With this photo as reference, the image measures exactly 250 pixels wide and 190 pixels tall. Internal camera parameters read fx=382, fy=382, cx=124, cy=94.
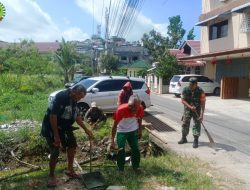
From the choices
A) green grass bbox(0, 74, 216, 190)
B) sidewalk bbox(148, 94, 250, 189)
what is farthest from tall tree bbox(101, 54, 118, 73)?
green grass bbox(0, 74, 216, 190)

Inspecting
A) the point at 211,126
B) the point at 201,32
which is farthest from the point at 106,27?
the point at 211,126

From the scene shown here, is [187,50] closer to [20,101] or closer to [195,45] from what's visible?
[195,45]

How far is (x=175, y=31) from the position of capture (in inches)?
2808

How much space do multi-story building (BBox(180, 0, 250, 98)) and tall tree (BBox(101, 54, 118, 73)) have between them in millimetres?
24771

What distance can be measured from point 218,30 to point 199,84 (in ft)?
17.6

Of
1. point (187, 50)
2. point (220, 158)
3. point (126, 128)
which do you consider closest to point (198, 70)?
point (187, 50)

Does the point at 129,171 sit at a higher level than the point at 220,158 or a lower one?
higher

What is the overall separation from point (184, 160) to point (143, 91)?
8211mm

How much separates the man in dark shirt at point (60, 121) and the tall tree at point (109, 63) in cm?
4986

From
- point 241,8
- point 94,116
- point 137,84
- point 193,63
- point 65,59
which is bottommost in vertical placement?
point 94,116

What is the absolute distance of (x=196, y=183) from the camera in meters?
6.67

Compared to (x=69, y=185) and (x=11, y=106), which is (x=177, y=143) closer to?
(x=69, y=185)

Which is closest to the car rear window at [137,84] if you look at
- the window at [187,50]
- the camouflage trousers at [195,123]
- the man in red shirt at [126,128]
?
the camouflage trousers at [195,123]

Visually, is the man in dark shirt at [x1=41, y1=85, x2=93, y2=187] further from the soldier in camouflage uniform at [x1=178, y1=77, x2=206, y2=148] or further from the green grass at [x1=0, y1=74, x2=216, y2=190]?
the soldier in camouflage uniform at [x1=178, y1=77, x2=206, y2=148]
